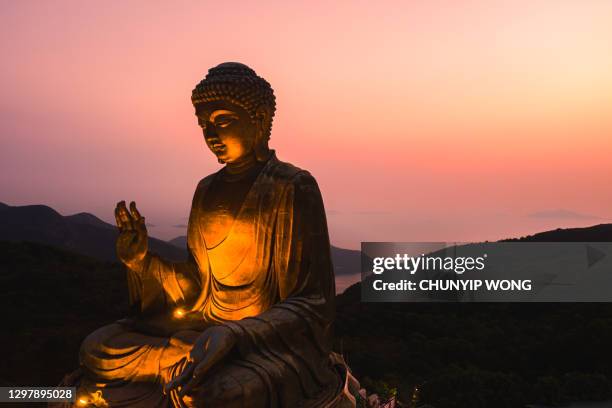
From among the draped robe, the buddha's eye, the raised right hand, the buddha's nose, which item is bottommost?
the draped robe

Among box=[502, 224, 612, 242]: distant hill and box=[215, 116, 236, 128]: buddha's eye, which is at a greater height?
box=[502, 224, 612, 242]: distant hill

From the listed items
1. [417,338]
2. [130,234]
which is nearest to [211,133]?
[130,234]

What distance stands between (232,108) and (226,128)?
161mm

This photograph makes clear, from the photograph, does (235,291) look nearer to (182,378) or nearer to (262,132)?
(182,378)

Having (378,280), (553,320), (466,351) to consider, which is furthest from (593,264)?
(378,280)

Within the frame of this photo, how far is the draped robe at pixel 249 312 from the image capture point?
3725mm

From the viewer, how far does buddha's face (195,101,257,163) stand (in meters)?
4.36

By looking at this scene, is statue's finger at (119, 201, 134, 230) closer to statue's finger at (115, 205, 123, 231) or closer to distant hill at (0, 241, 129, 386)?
statue's finger at (115, 205, 123, 231)

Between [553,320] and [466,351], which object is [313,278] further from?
[553,320]

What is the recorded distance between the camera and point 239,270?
444cm

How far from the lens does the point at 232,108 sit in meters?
4.36

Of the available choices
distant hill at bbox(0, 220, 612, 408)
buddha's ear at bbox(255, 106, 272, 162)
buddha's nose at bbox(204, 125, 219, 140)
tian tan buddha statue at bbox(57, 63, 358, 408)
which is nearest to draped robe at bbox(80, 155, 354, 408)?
tian tan buddha statue at bbox(57, 63, 358, 408)

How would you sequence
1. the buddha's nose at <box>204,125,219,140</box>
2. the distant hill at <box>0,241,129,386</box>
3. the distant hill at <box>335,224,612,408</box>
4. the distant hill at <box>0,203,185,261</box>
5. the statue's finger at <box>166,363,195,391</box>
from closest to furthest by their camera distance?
1. the statue's finger at <box>166,363,195,391</box>
2. the buddha's nose at <box>204,125,219,140</box>
3. the distant hill at <box>335,224,612,408</box>
4. the distant hill at <box>0,241,129,386</box>
5. the distant hill at <box>0,203,185,261</box>

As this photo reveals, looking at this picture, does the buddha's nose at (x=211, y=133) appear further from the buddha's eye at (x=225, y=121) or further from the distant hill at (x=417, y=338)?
the distant hill at (x=417, y=338)
